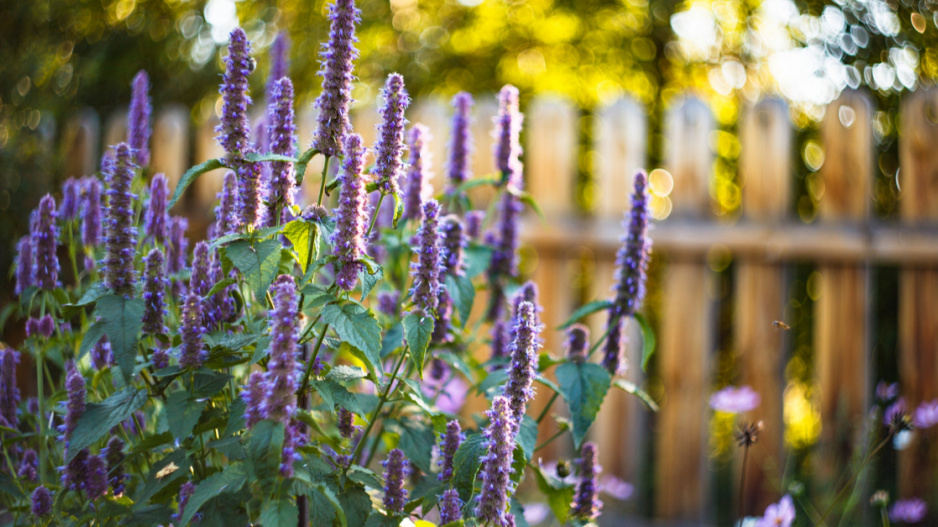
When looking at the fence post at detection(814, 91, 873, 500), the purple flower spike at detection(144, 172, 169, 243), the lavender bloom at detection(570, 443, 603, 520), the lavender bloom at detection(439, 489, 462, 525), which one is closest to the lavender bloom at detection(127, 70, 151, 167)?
the purple flower spike at detection(144, 172, 169, 243)

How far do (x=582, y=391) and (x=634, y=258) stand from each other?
362 millimetres

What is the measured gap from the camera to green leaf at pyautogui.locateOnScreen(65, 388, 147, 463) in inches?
46.6

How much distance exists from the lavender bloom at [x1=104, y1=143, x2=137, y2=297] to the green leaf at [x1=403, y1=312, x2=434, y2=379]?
0.50m

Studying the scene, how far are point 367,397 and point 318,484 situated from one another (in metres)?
0.59

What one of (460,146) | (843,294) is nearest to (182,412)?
(460,146)

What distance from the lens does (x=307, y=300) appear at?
4.50ft

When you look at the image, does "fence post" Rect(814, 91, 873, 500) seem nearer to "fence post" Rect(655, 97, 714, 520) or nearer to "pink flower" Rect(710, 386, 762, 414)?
"fence post" Rect(655, 97, 714, 520)

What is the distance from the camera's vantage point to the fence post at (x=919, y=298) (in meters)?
3.67

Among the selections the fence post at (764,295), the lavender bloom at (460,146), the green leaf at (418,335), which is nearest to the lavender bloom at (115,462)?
the green leaf at (418,335)

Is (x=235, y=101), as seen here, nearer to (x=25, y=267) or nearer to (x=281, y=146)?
(x=281, y=146)

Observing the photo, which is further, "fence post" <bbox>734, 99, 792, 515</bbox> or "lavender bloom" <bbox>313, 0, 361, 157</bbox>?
"fence post" <bbox>734, 99, 792, 515</bbox>

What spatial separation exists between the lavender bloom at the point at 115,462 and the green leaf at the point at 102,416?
202 mm

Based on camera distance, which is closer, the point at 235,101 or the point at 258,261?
the point at 258,261

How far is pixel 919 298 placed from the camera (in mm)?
3730
